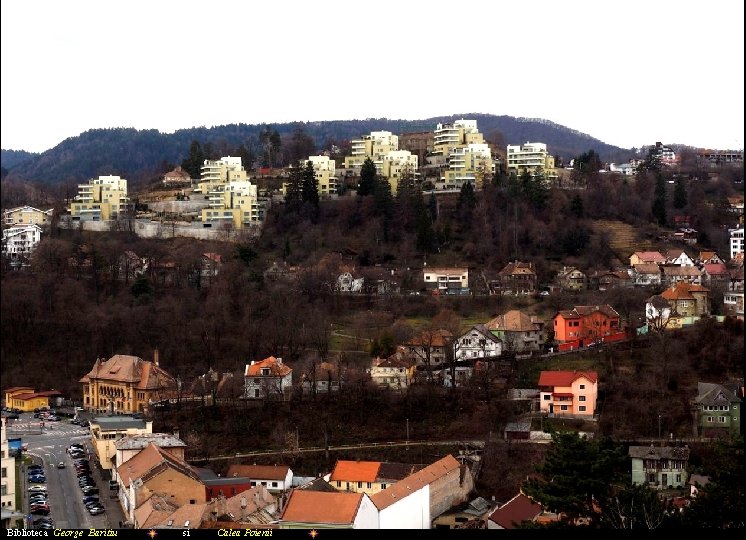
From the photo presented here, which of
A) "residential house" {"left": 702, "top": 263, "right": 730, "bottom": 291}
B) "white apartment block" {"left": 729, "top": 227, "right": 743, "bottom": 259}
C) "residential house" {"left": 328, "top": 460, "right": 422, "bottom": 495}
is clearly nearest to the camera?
"residential house" {"left": 328, "top": 460, "right": 422, "bottom": 495}

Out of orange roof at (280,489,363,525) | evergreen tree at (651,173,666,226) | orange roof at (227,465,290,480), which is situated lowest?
orange roof at (227,465,290,480)

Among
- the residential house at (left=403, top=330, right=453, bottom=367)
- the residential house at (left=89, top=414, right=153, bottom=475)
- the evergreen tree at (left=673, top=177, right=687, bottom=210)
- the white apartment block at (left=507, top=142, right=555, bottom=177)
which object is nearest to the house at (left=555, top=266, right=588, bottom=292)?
the residential house at (left=403, top=330, right=453, bottom=367)

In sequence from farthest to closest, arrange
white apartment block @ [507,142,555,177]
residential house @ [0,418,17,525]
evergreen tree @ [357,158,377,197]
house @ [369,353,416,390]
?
white apartment block @ [507,142,555,177] < evergreen tree @ [357,158,377,197] < house @ [369,353,416,390] < residential house @ [0,418,17,525]

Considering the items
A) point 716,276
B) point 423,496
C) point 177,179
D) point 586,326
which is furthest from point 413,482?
point 177,179

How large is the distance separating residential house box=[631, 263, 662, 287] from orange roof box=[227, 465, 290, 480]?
12.6 metres

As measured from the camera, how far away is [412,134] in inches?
1710

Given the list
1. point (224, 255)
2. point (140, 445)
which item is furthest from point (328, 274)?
point (140, 445)

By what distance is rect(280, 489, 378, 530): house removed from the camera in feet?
52.7

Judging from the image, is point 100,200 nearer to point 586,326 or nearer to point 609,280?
point 609,280

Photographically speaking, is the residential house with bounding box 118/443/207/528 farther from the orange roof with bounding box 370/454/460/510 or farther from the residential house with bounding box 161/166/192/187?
the residential house with bounding box 161/166/192/187

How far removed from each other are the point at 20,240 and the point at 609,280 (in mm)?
16262

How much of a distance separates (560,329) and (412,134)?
19511 mm

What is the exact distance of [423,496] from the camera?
1745 cm

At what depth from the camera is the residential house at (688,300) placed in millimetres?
25578
